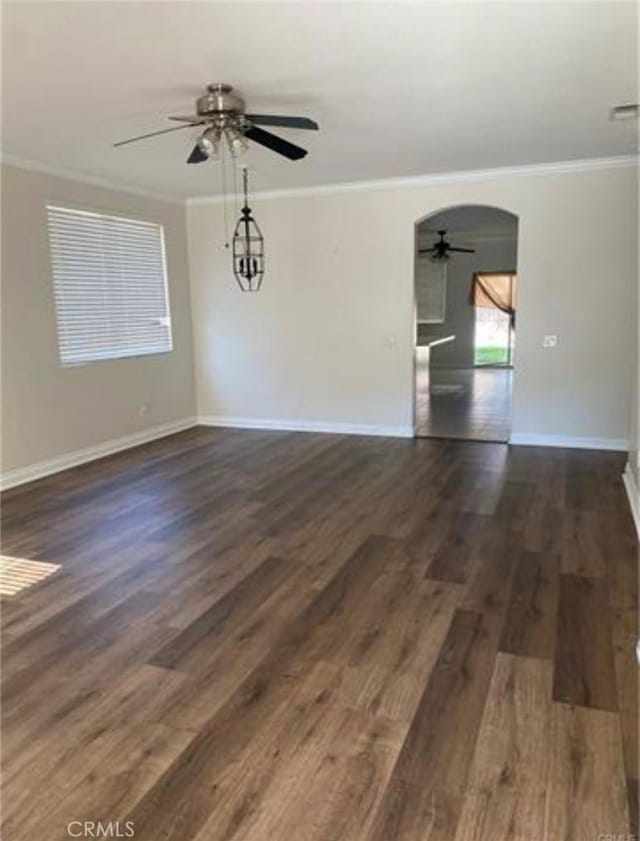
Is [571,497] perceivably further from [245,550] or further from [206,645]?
[206,645]

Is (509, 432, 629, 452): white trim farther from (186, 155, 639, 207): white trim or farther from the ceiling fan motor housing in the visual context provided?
the ceiling fan motor housing

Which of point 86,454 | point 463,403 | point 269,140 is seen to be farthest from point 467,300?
point 269,140

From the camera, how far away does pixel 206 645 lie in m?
2.63

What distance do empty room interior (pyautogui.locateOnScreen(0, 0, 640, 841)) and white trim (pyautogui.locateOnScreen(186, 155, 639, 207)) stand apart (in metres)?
0.04

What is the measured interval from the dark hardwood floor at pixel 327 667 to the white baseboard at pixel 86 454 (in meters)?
0.57

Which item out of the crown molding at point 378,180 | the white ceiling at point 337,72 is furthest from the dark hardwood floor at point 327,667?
the crown molding at point 378,180

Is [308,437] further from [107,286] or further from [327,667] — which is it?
[327,667]

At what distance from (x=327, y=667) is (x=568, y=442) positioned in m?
4.34

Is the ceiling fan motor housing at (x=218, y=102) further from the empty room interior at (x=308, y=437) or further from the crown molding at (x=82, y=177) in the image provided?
the crown molding at (x=82, y=177)

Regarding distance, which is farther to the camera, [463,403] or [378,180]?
[463,403]

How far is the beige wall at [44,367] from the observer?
195 inches

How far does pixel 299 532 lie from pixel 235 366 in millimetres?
3742

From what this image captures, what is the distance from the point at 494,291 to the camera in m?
12.1

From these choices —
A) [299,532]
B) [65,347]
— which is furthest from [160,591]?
[65,347]
